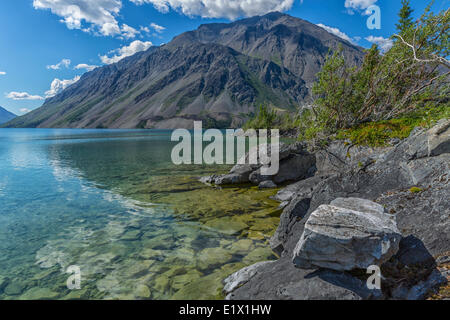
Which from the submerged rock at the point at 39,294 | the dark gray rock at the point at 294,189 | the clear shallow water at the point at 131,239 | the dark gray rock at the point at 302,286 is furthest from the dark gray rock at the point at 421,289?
the dark gray rock at the point at 294,189

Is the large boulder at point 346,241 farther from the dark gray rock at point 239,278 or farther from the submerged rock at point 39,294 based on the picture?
the submerged rock at point 39,294

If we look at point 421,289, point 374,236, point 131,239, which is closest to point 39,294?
point 131,239

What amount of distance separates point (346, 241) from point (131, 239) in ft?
33.7

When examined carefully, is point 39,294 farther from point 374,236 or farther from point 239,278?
point 374,236

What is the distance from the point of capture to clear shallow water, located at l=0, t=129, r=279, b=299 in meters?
8.23

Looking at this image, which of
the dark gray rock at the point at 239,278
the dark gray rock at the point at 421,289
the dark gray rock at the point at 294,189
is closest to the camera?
the dark gray rock at the point at 421,289

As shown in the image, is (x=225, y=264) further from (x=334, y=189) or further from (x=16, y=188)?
(x=16, y=188)

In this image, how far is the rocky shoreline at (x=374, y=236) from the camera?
5285 millimetres

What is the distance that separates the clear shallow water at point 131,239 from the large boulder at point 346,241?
3.85m

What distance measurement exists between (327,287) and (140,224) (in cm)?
1108

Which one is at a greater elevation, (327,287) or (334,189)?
(334,189)

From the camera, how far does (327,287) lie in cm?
539
